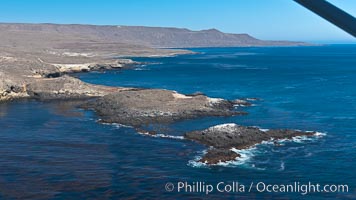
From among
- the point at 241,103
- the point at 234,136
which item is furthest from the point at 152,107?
the point at 234,136

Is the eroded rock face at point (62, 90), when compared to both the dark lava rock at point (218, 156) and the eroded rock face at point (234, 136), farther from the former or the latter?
the dark lava rock at point (218, 156)

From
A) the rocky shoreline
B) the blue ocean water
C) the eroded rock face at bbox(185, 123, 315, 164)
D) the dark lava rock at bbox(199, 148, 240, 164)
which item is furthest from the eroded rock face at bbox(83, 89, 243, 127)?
the dark lava rock at bbox(199, 148, 240, 164)

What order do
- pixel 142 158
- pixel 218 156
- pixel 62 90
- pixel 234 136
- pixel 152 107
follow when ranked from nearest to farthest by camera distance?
pixel 218 156
pixel 142 158
pixel 234 136
pixel 152 107
pixel 62 90

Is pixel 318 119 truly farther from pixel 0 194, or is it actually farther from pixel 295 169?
pixel 0 194

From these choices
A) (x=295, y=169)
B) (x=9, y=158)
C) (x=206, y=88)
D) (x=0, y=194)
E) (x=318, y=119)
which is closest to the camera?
(x=0, y=194)

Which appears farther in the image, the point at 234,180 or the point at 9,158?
the point at 9,158

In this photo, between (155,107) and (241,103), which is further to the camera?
(241,103)

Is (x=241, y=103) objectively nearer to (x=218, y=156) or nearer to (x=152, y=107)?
(x=152, y=107)

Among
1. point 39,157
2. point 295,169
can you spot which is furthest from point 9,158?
point 295,169

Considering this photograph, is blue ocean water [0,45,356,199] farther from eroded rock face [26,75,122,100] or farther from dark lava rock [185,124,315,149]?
eroded rock face [26,75,122,100]
